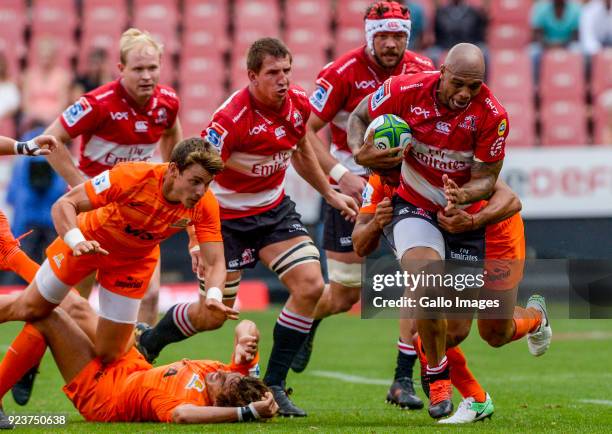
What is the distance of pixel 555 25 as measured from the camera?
1809cm

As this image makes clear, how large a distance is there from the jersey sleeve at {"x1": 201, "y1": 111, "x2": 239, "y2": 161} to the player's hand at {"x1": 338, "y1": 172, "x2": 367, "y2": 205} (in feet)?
3.77

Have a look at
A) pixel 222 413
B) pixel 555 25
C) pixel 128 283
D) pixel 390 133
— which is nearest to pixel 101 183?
pixel 128 283

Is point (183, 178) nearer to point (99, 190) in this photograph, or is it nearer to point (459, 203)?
point (99, 190)

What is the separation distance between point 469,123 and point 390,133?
0.47 m

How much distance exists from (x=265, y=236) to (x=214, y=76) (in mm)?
10152

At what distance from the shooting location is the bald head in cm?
707

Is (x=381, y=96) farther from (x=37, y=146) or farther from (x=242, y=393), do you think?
(x=37, y=146)

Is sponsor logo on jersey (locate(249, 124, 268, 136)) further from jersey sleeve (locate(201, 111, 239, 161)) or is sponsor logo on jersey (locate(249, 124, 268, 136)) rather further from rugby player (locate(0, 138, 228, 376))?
rugby player (locate(0, 138, 228, 376))

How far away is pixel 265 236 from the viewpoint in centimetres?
861

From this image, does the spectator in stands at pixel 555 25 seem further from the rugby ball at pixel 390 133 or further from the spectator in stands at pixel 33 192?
the rugby ball at pixel 390 133

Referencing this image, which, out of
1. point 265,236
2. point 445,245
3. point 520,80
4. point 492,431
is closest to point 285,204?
point 265,236

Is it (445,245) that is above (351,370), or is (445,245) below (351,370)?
above

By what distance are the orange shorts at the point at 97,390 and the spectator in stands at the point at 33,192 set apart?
7346 mm

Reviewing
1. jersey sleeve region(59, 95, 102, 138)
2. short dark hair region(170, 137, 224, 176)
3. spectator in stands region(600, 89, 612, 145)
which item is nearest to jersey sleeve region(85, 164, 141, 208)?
short dark hair region(170, 137, 224, 176)
